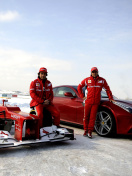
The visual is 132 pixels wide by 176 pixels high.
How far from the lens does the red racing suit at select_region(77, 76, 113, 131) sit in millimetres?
5645

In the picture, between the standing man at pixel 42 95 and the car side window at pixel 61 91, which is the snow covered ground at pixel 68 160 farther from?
the car side window at pixel 61 91

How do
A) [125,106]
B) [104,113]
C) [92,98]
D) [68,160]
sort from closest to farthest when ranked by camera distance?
1. [68,160]
2. [125,106]
3. [92,98]
4. [104,113]

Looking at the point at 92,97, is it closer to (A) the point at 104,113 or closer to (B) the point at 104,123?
(A) the point at 104,113

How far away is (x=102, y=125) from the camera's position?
5742mm

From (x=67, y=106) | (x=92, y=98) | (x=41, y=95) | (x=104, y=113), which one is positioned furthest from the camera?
(x=67, y=106)

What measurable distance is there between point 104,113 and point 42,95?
1825mm

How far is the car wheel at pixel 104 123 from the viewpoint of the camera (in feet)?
17.9

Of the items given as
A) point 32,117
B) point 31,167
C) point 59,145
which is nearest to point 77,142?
point 59,145

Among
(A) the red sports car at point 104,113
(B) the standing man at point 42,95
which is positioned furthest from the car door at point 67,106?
(B) the standing man at point 42,95

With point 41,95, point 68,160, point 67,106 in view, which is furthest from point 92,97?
point 68,160

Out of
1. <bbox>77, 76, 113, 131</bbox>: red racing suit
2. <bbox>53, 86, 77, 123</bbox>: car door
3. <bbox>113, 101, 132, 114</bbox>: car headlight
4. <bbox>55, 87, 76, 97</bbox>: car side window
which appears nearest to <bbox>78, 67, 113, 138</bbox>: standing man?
<bbox>77, 76, 113, 131</bbox>: red racing suit

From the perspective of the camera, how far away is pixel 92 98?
5.66 meters

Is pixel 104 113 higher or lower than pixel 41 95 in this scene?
lower

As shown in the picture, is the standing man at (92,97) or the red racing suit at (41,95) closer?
the red racing suit at (41,95)
